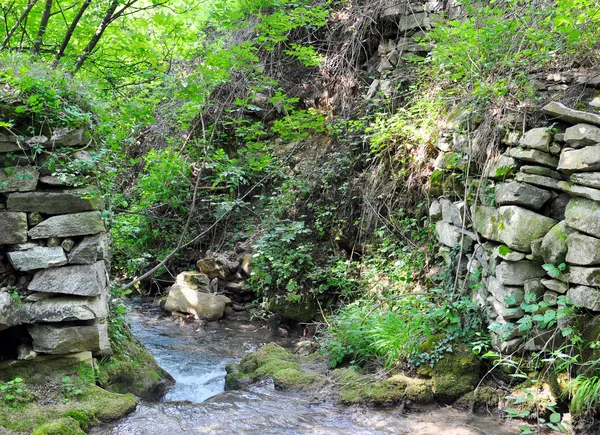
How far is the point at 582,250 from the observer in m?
4.11

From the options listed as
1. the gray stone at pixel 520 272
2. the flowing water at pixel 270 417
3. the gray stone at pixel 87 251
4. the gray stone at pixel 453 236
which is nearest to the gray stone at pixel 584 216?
the gray stone at pixel 520 272

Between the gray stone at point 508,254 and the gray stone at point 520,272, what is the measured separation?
0.06 m

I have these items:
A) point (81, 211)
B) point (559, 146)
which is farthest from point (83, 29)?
point (559, 146)

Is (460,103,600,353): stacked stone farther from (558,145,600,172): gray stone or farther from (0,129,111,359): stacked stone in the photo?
(0,129,111,359): stacked stone

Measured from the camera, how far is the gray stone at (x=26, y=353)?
4.27 m

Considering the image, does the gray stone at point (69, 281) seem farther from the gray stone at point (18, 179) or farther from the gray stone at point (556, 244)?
Result: the gray stone at point (556, 244)

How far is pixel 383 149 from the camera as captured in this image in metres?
7.92

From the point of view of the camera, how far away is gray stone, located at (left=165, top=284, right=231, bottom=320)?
891 cm

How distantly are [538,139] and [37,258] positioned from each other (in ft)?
15.6

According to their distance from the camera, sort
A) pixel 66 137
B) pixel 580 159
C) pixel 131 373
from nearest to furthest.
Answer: pixel 580 159 < pixel 66 137 < pixel 131 373

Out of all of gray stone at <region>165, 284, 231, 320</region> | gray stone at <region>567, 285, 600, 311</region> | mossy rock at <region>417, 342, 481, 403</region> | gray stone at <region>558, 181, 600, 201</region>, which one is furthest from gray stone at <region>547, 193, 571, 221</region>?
gray stone at <region>165, 284, 231, 320</region>

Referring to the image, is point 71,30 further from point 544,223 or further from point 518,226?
point 544,223

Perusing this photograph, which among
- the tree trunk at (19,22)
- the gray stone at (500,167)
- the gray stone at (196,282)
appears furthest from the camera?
the gray stone at (196,282)

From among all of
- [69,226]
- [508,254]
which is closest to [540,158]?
[508,254]
